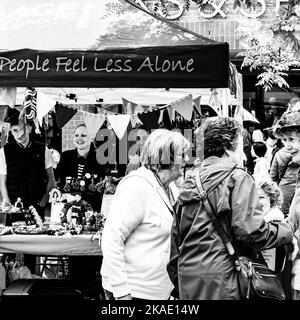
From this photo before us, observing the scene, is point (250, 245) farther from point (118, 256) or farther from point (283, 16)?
point (283, 16)

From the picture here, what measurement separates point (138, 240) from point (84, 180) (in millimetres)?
2783

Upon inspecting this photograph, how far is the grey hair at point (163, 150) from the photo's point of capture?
383 centimetres

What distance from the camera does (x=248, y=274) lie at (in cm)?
340

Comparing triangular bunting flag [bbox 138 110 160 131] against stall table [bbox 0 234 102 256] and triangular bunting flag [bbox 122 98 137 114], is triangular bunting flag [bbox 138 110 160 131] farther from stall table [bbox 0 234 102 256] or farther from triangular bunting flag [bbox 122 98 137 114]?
stall table [bbox 0 234 102 256]

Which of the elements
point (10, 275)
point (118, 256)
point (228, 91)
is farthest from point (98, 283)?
point (118, 256)

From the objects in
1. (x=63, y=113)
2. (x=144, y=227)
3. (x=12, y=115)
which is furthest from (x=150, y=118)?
(x=144, y=227)

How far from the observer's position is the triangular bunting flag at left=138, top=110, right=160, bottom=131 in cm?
736

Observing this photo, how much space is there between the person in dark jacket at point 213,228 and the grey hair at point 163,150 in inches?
9.2

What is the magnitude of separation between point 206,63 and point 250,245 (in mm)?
2035

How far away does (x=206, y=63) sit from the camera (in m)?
5.05

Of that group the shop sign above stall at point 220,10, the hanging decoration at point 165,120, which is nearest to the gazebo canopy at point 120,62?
the hanging decoration at point 165,120

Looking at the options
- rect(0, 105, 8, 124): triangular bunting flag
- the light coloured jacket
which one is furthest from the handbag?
rect(0, 105, 8, 124): triangular bunting flag

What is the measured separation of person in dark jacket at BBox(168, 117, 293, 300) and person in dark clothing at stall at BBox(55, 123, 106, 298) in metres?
2.52

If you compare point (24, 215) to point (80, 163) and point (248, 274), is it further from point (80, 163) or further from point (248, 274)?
point (248, 274)
